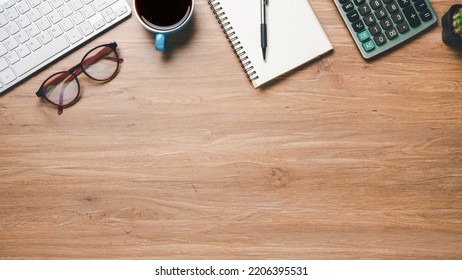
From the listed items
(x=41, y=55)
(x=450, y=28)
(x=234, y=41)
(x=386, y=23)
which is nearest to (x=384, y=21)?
(x=386, y=23)

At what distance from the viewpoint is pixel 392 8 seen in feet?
2.94

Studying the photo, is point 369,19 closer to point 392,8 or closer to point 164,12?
point 392,8

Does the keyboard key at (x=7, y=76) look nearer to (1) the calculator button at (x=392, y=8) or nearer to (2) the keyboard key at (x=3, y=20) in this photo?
(2) the keyboard key at (x=3, y=20)

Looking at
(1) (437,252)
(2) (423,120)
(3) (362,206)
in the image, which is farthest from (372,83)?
(1) (437,252)

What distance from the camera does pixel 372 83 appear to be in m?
0.92

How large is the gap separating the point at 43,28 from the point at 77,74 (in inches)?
3.8

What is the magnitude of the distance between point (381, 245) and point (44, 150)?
24.2 inches

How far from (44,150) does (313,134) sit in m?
0.47

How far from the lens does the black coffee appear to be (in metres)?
0.88

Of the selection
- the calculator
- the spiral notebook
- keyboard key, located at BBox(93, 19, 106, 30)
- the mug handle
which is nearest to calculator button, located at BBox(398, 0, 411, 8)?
the calculator

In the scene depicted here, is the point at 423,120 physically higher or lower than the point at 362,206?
higher

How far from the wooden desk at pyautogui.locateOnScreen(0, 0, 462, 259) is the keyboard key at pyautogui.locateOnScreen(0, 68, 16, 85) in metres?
0.03
